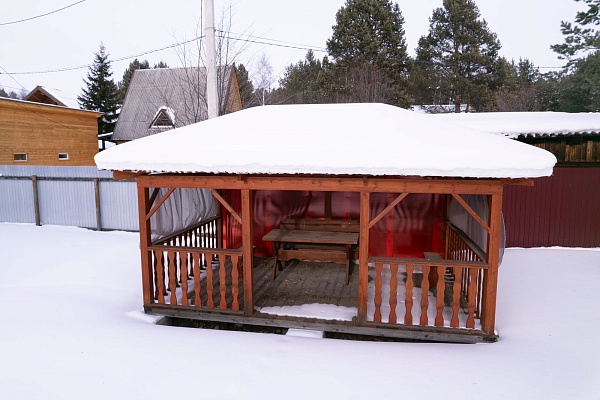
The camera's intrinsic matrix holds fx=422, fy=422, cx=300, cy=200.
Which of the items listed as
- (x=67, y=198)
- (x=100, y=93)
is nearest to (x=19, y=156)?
(x=67, y=198)

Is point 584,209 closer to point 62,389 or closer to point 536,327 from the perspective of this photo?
point 536,327

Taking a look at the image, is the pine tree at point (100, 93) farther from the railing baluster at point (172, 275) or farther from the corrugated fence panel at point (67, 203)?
the railing baluster at point (172, 275)

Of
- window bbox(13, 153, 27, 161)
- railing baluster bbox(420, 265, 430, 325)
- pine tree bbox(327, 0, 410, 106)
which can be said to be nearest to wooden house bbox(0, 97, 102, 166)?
window bbox(13, 153, 27, 161)

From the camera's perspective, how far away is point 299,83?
37406 mm

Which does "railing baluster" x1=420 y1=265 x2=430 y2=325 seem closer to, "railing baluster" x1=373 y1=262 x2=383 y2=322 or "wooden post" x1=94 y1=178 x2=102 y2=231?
"railing baluster" x1=373 y1=262 x2=383 y2=322

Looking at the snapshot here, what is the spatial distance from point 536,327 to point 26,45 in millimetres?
52238

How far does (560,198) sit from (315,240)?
5.74 m

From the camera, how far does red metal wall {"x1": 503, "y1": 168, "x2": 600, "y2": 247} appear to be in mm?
8891

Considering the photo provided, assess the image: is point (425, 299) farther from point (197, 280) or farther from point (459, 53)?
point (459, 53)

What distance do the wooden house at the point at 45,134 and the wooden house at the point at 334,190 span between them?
12.1m

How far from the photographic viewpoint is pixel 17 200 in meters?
12.1

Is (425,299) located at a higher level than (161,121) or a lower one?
lower

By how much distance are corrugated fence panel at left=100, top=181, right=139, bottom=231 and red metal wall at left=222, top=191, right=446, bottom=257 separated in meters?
3.77

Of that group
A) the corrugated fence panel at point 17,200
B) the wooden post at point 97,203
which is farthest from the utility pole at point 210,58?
the corrugated fence panel at point 17,200
